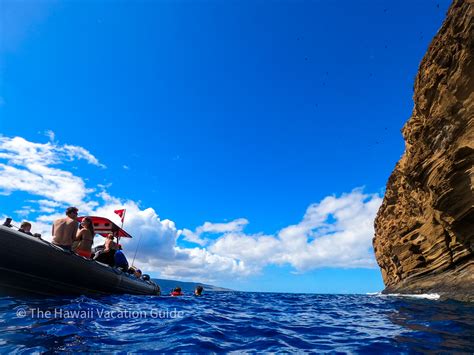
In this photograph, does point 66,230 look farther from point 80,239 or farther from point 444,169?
point 444,169

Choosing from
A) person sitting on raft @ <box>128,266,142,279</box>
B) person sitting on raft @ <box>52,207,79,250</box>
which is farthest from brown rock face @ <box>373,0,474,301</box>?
person sitting on raft @ <box>52,207,79,250</box>

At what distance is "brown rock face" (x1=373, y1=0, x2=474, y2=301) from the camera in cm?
1778

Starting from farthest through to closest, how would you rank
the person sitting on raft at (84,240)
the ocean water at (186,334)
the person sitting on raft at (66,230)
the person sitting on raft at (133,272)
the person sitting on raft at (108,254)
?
the person sitting on raft at (133,272) → the person sitting on raft at (108,254) → the person sitting on raft at (84,240) → the person sitting on raft at (66,230) → the ocean water at (186,334)

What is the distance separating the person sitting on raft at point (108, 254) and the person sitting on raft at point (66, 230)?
3084 mm

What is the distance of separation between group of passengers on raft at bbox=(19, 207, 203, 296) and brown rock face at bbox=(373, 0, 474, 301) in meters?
18.3

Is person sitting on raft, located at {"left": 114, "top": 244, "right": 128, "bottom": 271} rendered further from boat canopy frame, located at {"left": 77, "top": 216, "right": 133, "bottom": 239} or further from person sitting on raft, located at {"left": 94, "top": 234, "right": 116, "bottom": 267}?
boat canopy frame, located at {"left": 77, "top": 216, "right": 133, "bottom": 239}

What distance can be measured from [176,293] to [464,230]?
18.3 metres

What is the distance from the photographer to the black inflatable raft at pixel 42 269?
7.19 meters

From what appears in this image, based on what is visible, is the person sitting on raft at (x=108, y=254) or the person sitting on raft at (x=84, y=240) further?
the person sitting on raft at (x=108, y=254)

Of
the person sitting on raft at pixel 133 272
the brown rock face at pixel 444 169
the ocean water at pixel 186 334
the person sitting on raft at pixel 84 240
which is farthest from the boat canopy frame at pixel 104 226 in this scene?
the brown rock face at pixel 444 169

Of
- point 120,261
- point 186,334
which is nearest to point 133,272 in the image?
point 120,261

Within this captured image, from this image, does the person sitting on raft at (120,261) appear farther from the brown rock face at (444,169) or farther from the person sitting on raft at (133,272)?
the brown rock face at (444,169)

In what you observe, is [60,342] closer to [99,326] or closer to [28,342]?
[28,342]

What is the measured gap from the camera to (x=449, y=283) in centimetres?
1941
